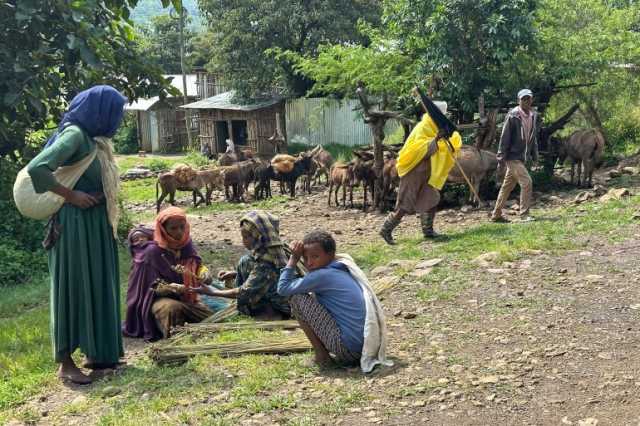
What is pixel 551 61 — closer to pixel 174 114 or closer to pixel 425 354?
pixel 425 354

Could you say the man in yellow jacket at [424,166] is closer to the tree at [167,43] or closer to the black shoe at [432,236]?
the black shoe at [432,236]

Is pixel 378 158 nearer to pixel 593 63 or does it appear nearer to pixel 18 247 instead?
pixel 593 63

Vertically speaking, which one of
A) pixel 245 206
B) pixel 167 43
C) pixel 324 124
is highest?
pixel 167 43

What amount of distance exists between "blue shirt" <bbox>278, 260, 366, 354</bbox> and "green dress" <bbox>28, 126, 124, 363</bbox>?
4.31 feet

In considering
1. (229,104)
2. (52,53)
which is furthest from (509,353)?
(229,104)

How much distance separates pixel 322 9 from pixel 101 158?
74.6ft

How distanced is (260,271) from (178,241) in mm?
753

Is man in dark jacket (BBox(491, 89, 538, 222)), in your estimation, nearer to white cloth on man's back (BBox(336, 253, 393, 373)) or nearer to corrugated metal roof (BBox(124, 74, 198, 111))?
white cloth on man's back (BBox(336, 253, 393, 373))

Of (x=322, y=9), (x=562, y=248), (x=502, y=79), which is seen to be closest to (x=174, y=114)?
(x=322, y=9)

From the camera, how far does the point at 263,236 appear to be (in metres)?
6.12

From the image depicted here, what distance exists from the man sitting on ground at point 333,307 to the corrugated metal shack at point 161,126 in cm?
3272

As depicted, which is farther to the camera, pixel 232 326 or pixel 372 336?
pixel 232 326

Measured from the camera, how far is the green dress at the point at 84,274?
5.09 meters

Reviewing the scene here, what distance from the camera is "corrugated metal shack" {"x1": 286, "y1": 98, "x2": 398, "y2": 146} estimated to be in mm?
27422
